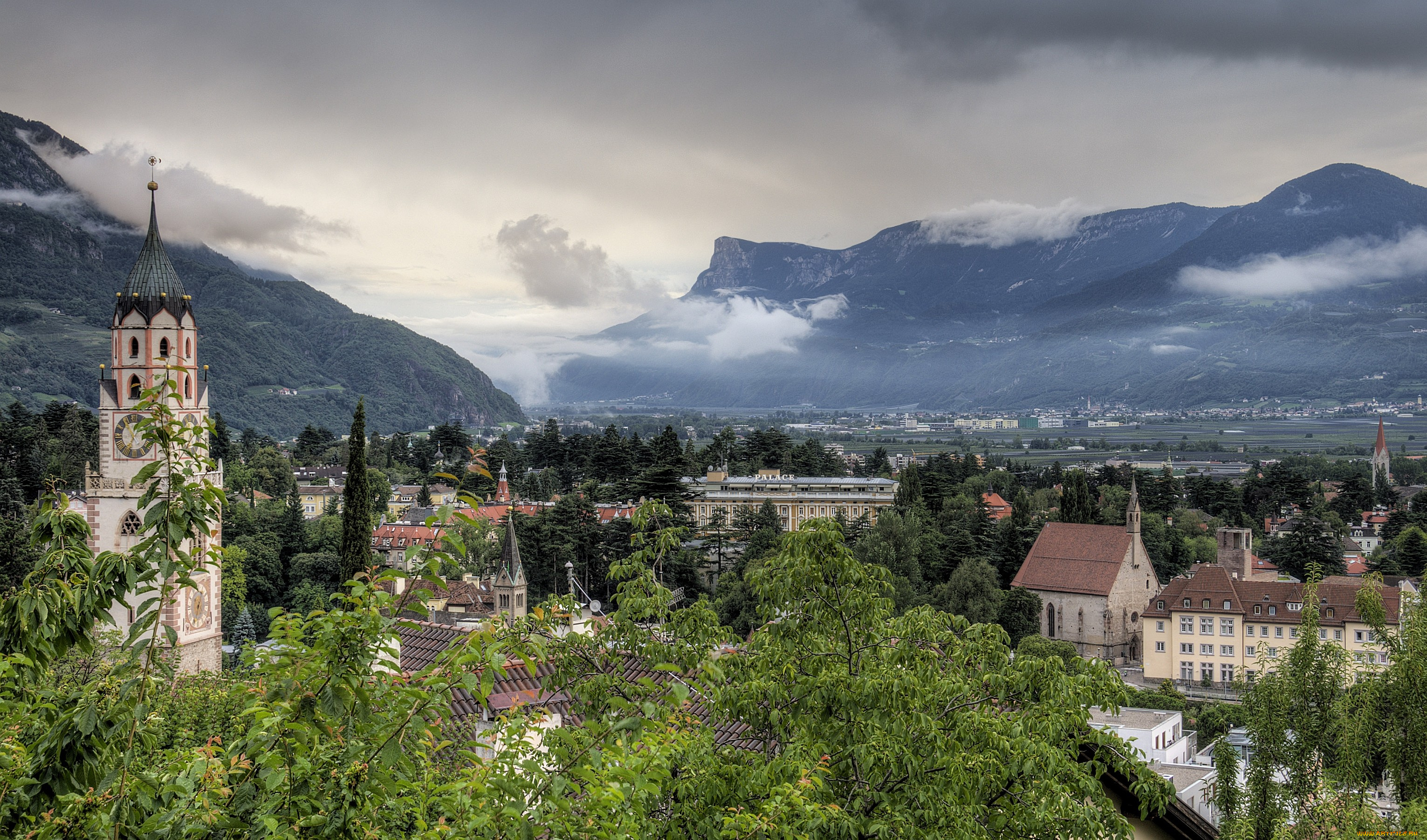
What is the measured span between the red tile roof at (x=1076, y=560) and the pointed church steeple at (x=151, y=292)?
3791cm

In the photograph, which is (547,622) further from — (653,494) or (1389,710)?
(653,494)

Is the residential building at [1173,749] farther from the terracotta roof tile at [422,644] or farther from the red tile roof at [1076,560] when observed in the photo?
the red tile roof at [1076,560]

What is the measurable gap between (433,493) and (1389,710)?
64.7 meters

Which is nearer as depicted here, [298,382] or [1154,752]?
[1154,752]

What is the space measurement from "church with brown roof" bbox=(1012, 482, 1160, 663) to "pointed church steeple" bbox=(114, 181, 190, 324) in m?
38.7

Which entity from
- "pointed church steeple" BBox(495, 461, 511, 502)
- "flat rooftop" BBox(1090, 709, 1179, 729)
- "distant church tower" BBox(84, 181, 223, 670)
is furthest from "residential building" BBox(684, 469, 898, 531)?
"distant church tower" BBox(84, 181, 223, 670)

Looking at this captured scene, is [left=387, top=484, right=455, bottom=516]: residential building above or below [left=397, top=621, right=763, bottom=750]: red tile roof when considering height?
below

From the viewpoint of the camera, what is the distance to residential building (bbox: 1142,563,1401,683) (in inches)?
1624

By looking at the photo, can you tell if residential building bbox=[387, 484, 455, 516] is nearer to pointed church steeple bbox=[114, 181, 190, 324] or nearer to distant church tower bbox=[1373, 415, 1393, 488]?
pointed church steeple bbox=[114, 181, 190, 324]

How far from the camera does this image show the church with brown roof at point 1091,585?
46875 mm

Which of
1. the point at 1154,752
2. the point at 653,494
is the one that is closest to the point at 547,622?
the point at 1154,752

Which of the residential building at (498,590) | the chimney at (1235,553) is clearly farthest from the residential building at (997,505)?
the residential building at (498,590)

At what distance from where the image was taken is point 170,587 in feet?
12.5

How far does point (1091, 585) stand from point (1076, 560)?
149 centimetres
